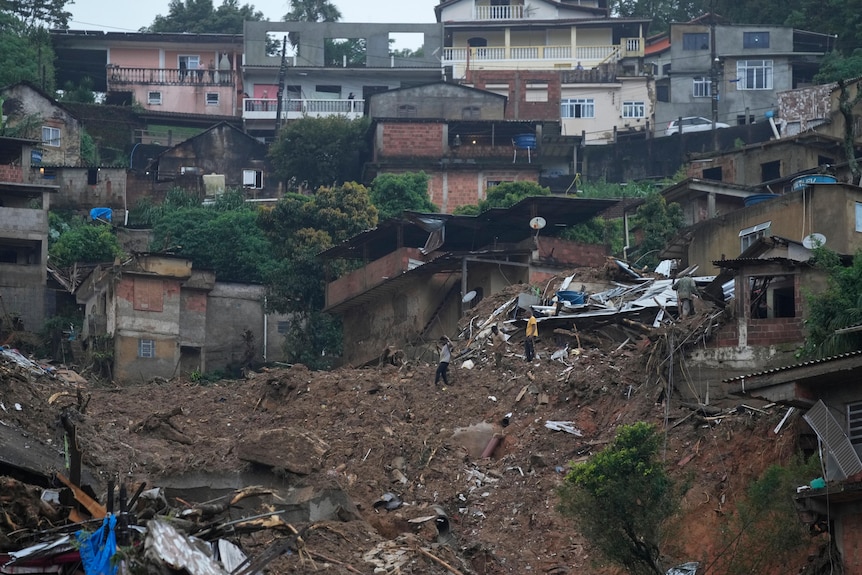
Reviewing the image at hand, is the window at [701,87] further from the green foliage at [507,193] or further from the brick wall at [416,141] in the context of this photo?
the green foliage at [507,193]

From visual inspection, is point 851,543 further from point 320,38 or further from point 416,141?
point 320,38

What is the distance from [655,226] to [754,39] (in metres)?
23.9

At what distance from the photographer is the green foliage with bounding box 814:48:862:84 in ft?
193

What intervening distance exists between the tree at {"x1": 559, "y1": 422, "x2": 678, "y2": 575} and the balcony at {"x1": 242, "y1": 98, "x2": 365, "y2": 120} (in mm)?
44902

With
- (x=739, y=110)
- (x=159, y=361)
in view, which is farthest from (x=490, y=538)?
(x=739, y=110)

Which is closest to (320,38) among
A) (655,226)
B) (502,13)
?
(502,13)

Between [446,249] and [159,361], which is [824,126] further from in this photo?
[159,361]

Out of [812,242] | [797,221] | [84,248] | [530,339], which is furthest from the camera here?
[84,248]

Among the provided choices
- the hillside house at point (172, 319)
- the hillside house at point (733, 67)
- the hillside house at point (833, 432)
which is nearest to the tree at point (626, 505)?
the hillside house at point (833, 432)

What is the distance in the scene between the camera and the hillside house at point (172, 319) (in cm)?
4550

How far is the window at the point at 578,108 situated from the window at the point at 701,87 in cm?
460

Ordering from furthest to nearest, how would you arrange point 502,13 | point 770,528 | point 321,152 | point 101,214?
point 502,13 → point 321,152 → point 101,214 → point 770,528

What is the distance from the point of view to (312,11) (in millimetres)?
75062

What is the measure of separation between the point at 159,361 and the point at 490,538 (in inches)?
877
